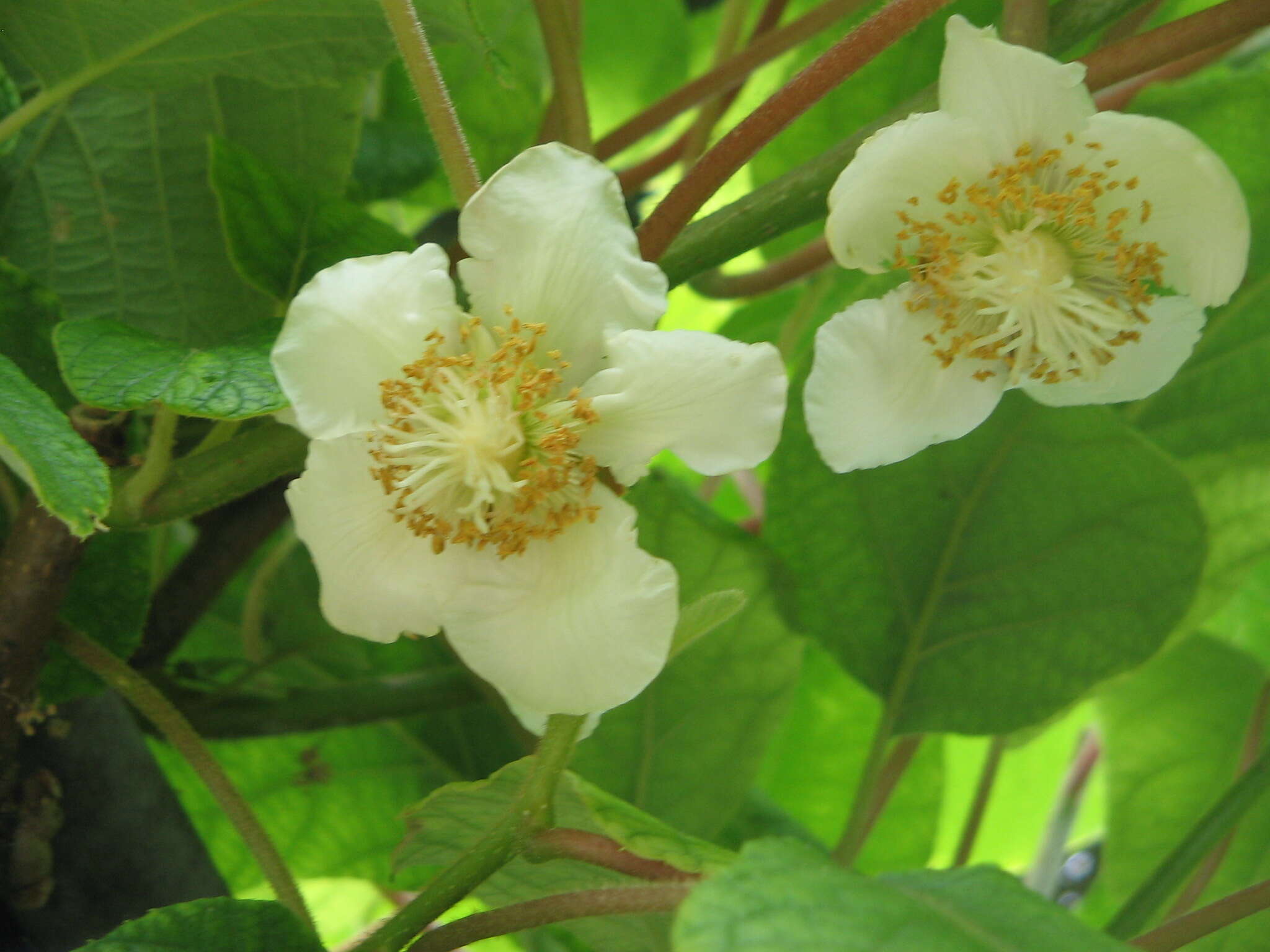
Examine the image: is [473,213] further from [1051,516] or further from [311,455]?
[1051,516]

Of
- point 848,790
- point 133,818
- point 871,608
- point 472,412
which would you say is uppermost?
point 472,412

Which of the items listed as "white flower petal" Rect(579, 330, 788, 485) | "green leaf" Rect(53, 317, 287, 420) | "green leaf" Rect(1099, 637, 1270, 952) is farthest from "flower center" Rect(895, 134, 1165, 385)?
"green leaf" Rect(1099, 637, 1270, 952)

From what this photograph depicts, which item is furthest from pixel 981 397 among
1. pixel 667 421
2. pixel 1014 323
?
pixel 667 421

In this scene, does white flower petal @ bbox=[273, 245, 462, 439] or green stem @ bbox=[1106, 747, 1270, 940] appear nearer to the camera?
white flower petal @ bbox=[273, 245, 462, 439]

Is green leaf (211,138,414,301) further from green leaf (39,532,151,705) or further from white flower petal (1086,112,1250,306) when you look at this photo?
white flower petal (1086,112,1250,306)

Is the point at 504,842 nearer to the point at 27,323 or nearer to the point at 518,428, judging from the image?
the point at 518,428

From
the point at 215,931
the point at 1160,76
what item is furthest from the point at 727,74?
the point at 215,931
